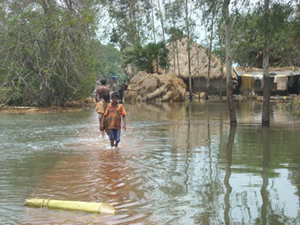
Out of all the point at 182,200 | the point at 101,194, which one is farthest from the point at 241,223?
the point at 101,194

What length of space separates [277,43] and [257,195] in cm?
963

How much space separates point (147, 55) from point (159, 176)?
32526 millimetres

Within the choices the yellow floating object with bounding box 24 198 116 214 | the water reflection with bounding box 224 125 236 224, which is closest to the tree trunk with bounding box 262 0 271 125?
the water reflection with bounding box 224 125 236 224

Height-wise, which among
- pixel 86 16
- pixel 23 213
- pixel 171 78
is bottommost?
pixel 23 213

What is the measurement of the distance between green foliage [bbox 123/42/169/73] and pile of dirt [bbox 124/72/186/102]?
1.98 meters

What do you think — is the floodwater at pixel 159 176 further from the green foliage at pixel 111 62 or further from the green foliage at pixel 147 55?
the green foliage at pixel 111 62

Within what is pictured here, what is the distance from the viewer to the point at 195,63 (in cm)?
4606

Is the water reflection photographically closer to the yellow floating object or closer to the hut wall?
the yellow floating object

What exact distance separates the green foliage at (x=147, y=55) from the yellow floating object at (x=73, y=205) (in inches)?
1319

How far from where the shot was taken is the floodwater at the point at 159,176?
5250 millimetres

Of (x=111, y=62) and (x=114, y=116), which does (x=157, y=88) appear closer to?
(x=114, y=116)

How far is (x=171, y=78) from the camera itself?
37281 mm

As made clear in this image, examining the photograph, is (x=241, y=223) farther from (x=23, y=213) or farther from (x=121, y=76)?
(x=121, y=76)

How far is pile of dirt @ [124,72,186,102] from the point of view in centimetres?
3662
